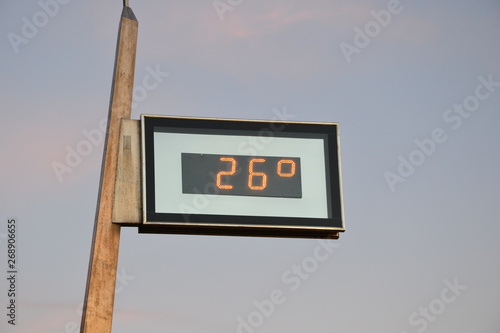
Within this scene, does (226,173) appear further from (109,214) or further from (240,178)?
(109,214)

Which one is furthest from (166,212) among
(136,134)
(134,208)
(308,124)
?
(308,124)

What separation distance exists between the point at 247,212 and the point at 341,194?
1.00 m

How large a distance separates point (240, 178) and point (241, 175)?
0.11 feet

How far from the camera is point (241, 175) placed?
911 centimetres

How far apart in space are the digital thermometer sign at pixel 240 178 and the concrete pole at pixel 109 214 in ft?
1.07

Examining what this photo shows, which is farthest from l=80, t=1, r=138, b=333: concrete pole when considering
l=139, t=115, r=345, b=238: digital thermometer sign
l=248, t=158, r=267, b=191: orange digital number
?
l=248, t=158, r=267, b=191: orange digital number

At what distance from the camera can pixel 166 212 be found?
8.91 metres

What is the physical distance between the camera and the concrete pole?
8.61m

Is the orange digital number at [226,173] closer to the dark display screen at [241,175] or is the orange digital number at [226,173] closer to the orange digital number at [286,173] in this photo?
the dark display screen at [241,175]

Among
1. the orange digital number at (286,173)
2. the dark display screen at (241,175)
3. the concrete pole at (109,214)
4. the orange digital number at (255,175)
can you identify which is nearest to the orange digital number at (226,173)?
the dark display screen at (241,175)

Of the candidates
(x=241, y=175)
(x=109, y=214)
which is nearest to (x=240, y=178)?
(x=241, y=175)

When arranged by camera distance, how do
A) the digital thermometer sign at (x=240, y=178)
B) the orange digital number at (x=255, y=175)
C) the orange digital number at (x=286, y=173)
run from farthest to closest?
the orange digital number at (x=286, y=173) < the orange digital number at (x=255, y=175) < the digital thermometer sign at (x=240, y=178)

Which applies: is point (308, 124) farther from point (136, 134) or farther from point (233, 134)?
point (136, 134)

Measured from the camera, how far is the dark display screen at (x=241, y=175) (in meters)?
9.04
